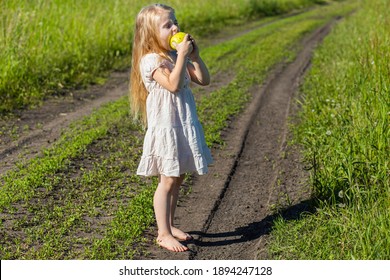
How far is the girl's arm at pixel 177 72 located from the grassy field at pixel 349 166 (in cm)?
121

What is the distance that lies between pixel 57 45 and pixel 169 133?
21.7 feet

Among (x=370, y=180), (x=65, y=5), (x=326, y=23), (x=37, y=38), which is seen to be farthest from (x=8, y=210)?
(x=326, y=23)

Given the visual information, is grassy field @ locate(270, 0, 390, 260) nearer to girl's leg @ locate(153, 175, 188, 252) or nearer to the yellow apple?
girl's leg @ locate(153, 175, 188, 252)

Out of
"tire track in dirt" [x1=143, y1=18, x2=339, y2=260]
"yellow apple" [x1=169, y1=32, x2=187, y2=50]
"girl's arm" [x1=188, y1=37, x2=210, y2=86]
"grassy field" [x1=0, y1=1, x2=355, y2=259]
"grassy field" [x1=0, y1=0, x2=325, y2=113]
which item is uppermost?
"yellow apple" [x1=169, y1=32, x2=187, y2=50]

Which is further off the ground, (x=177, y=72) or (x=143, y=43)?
(x=143, y=43)

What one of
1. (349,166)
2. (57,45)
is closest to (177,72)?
(349,166)

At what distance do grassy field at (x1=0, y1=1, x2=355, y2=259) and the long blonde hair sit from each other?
0.80 m

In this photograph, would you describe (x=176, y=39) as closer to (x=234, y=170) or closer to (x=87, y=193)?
(x=87, y=193)

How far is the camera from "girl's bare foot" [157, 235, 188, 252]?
504 centimetres

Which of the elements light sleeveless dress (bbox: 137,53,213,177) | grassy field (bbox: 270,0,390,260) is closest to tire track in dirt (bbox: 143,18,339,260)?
grassy field (bbox: 270,0,390,260)

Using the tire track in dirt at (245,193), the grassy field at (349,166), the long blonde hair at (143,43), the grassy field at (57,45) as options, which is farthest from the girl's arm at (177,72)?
the grassy field at (57,45)

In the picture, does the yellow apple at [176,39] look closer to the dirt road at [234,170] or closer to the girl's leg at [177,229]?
the girl's leg at [177,229]

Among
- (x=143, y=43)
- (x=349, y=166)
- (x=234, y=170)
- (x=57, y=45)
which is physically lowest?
(x=234, y=170)

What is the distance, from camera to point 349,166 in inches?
223
